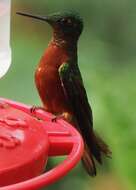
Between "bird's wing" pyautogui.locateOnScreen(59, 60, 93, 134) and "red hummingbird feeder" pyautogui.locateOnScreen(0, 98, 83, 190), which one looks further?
"bird's wing" pyautogui.locateOnScreen(59, 60, 93, 134)

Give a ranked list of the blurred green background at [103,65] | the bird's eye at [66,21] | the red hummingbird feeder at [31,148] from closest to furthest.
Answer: the red hummingbird feeder at [31,148], the bird's eye at [66,21], the blurred green background at [103,65]

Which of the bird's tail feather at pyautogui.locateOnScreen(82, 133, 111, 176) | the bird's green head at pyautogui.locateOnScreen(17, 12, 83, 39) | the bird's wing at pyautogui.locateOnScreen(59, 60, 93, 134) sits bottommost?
the bird's tail feather at pyautogui.locateOnScreen(82, 133, 111, 176)

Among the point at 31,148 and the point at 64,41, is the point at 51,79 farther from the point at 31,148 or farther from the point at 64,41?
the point at 31,148

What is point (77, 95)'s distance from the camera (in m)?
2.14

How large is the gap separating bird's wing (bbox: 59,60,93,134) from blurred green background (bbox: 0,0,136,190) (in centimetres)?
10

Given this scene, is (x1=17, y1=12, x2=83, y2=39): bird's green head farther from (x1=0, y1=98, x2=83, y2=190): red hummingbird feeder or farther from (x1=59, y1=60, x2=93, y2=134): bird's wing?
(x1=0, y1=98, x2=83, y2=190): red hummingbird feeder

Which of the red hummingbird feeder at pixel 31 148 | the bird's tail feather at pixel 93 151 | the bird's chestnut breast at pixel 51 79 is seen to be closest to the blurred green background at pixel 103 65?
the bird's tail feather at pixel 93 151

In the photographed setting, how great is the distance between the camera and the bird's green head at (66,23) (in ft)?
6.63

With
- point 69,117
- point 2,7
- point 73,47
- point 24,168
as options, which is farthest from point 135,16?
point 24,168

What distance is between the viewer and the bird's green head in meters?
2.02

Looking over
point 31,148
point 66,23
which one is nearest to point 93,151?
point 66,23

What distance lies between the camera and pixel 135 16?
7.36 ft

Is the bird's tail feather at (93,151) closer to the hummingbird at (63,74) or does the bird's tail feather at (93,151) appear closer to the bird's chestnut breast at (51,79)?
the hummingbird at (63,74)

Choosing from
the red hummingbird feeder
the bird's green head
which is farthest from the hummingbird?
the red hummingbird feeder
